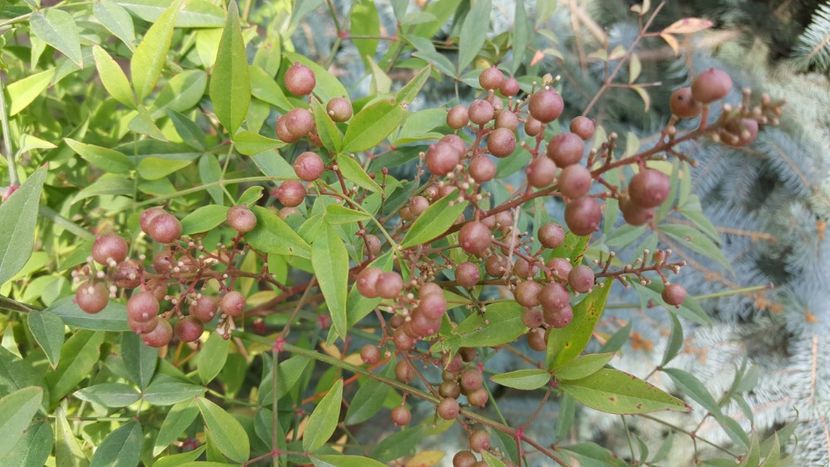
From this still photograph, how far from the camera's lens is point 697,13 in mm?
1271

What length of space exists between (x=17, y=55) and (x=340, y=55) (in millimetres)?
616

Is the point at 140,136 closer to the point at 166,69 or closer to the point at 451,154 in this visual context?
the point at 166,69

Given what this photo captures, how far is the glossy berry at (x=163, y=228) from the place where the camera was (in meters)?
0.46

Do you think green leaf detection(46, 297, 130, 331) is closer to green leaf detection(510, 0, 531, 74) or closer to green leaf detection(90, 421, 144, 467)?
green leaf detection(90, 421, 144, 467)

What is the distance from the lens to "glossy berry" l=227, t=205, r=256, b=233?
1.57ft

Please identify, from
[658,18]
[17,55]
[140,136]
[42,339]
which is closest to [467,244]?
[42,339]

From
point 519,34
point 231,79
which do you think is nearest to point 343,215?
point 231,79

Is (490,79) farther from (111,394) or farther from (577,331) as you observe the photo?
(111,394)

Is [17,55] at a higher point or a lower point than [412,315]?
lower

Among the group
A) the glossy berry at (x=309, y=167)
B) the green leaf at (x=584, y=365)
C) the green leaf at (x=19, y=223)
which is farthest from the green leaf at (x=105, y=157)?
the green leaf at (x=584, y=365)

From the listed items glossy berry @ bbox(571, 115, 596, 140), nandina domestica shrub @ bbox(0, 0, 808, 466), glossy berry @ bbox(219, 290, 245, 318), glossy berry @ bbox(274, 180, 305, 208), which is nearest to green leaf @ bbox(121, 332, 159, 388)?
nandina domestica shrub @ bbox(0, 0, 808, 466)

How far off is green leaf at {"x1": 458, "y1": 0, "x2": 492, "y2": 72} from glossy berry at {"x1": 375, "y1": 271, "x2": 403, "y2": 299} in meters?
0.33

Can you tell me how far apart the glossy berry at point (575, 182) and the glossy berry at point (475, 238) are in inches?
2.6

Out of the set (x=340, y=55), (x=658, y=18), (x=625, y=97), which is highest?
(x=658, y=18)
